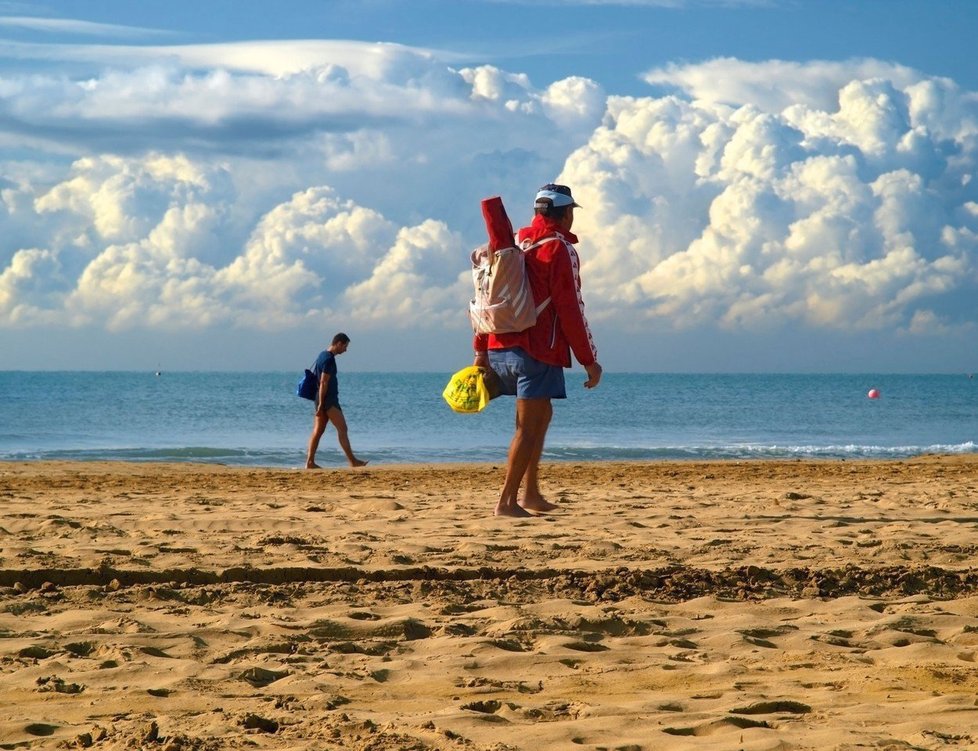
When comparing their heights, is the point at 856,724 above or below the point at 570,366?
below

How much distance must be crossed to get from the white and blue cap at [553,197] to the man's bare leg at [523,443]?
1174mm

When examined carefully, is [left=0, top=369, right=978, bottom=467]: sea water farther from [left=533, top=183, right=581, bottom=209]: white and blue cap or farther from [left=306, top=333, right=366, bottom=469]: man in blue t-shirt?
[left=533, top=183, right=581, bottom=209]: white and blue cap

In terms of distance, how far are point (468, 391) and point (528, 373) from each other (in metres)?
0.42

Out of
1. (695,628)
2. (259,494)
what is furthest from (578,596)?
(259,494)

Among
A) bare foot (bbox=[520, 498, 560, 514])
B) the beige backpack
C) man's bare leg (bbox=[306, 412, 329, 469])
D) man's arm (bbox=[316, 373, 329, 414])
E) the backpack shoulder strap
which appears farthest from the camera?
man's bare leg (bbox=[306, 412, 329, 469])

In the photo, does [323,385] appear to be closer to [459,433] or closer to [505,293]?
[505,293]

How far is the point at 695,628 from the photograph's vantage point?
168 inches

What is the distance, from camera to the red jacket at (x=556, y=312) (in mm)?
6488

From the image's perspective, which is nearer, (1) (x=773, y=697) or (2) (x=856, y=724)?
(2) (x=856, y=724)

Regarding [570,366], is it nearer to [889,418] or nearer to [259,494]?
[259,494]

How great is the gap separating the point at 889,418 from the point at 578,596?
35.9m

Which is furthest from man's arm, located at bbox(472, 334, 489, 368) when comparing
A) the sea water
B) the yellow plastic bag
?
the sea water

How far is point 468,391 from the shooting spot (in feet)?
22.1

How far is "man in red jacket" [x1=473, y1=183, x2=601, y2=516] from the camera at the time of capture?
650cm
